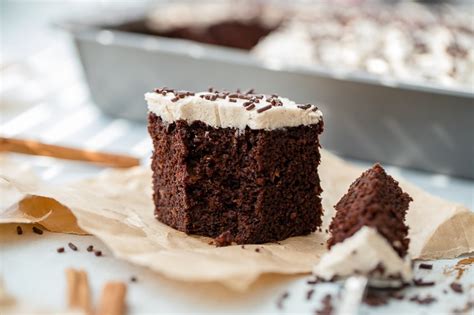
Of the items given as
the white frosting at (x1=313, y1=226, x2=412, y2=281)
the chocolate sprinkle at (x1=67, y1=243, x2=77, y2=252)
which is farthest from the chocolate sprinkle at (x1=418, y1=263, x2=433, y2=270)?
the chocolate sprinkle at (x1=67, y1=243, x2=77, y2=252)

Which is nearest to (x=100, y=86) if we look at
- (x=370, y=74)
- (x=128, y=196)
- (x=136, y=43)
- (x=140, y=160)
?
(x=136, y=43)

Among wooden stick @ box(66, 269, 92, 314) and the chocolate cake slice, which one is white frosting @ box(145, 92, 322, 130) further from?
wooden stick @ box(66, 269, 92, 314)

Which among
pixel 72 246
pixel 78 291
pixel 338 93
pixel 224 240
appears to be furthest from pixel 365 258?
pixel 338 93

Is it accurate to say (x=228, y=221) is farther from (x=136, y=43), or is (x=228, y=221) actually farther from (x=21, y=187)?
(x=136, y=43)

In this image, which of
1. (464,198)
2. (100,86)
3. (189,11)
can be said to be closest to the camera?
(464,198)

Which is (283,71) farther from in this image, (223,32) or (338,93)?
(223,32)
